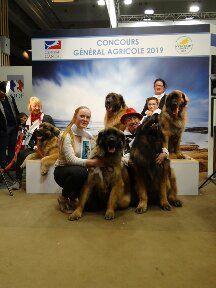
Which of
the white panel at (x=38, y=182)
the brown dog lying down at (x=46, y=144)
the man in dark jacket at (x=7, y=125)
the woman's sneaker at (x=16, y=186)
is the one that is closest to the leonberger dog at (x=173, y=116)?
the brown dog lying down at (x=46, y=144)

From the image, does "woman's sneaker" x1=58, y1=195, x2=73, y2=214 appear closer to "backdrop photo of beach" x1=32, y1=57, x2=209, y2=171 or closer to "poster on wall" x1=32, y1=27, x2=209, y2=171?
"poster on wall" x1=32, y1=27, x2=209, y2=171

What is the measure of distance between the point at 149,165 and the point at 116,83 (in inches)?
109

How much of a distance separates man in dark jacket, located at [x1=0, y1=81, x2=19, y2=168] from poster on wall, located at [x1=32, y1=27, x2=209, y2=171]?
0.74 metres

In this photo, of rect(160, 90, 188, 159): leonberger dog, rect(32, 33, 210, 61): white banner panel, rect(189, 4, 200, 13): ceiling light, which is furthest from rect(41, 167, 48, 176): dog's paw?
rect(189, 4, 200, 13): ceiling light

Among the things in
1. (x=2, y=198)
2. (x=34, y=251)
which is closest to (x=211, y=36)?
(x=2, y=198)

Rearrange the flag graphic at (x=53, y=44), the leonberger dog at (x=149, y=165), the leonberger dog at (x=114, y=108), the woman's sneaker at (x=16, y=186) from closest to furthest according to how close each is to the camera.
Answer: the leonberger dog at (x=149, y=165), the leonberger dog at (x=114, y=108), the woman's sneaker at (x=16, y=186), the flag graphic at (x=53, y=44)

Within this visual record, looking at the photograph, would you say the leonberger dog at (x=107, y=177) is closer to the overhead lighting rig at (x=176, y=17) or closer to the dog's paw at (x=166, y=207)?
the dog's paw at (x=166, y=207)

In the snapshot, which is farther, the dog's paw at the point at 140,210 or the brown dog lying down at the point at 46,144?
the brown dog lying down at the point at 46,144

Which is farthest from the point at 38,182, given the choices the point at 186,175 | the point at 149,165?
the point at 186,175

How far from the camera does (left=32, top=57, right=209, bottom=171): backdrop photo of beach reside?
221 inches

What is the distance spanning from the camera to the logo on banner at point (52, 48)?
578cm

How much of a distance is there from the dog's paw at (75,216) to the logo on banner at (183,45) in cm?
354

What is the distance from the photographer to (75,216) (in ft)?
10.5

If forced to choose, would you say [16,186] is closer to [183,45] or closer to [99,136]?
[99,136]
